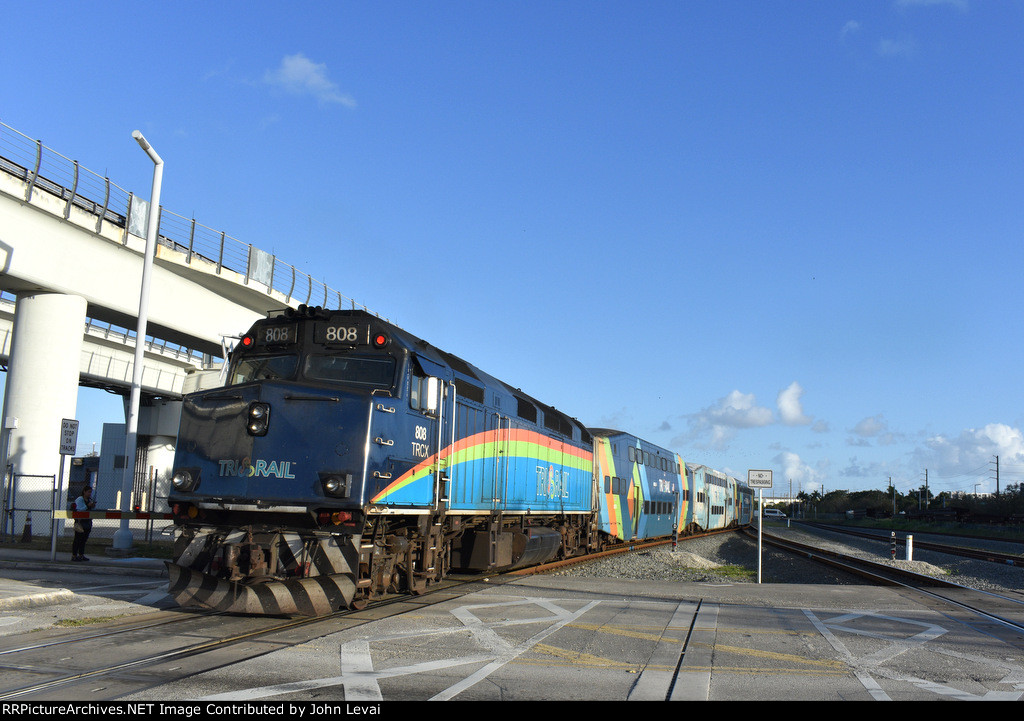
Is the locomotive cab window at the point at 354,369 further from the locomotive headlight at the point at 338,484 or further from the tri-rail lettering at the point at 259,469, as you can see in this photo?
the locomotive headlight at the point at 338,484

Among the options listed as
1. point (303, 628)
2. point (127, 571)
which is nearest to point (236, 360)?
point (303, 628)

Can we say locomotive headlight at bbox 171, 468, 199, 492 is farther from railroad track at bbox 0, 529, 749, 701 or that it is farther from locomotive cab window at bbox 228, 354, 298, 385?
railroad track at bbox 0, 529, 749, 701

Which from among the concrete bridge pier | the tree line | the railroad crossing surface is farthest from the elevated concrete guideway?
the tree line

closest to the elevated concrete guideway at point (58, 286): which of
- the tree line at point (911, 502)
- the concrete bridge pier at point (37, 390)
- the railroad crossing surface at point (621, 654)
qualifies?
the concrete bridge pier at point (37, 390)

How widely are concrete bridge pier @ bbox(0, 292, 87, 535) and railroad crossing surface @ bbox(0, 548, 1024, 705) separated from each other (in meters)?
12.1

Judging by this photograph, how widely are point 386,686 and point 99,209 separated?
21.9 m

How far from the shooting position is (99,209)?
23.6m

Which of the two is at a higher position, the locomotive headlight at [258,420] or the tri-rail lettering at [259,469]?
the locomotive headlight at [258,420]

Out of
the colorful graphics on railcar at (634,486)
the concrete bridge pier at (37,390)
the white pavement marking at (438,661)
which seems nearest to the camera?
the white pavement marking at (438,661)

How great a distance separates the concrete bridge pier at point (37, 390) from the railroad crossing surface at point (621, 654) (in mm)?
12080

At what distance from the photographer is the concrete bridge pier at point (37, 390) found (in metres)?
22.9

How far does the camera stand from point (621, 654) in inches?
320

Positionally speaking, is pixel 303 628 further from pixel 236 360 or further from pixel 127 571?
pixel 127 571

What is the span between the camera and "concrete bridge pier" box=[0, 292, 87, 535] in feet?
75.2
